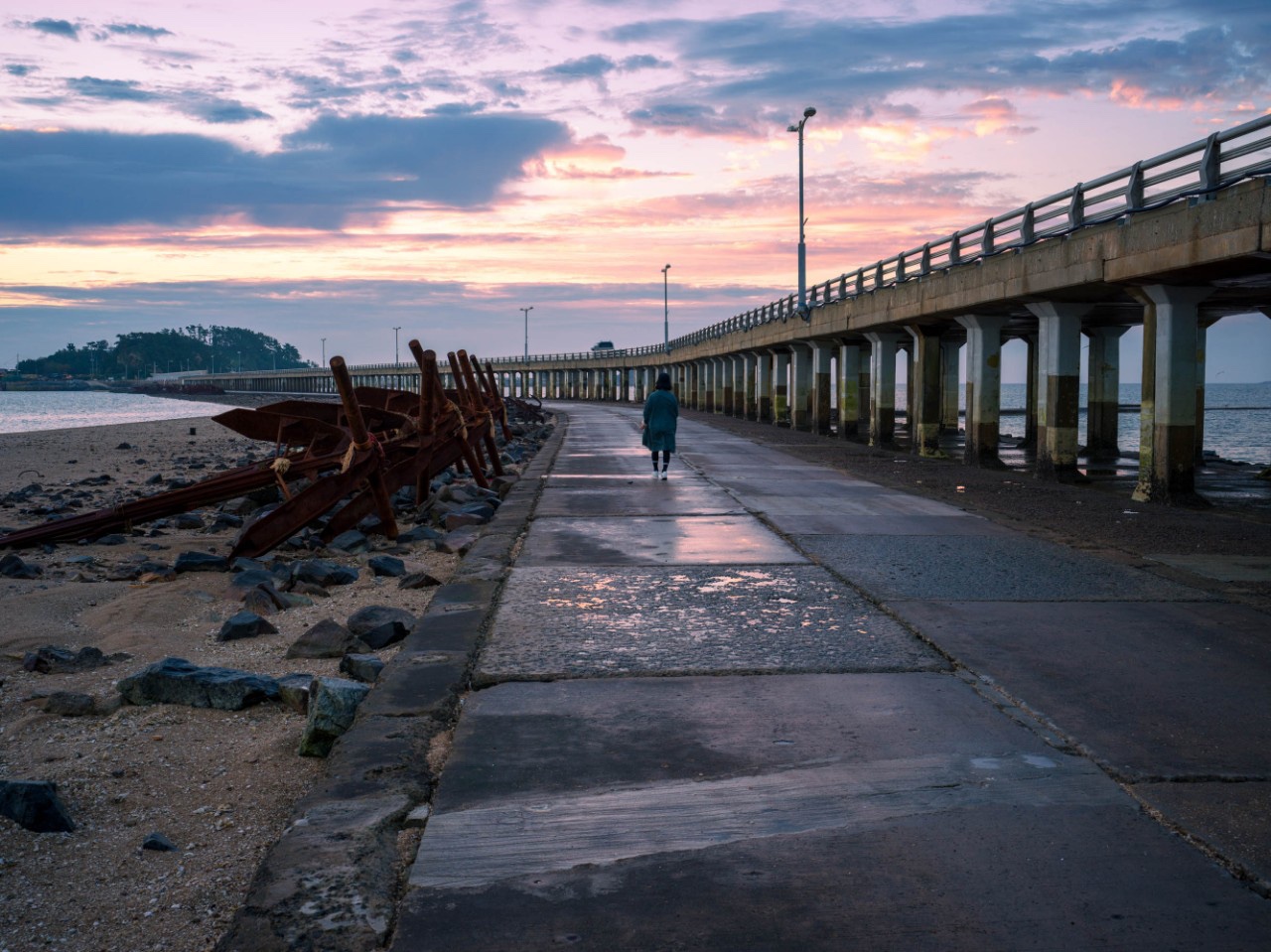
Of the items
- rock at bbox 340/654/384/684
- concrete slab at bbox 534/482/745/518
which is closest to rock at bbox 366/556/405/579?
concrete slab at bbox 534/482/745/518

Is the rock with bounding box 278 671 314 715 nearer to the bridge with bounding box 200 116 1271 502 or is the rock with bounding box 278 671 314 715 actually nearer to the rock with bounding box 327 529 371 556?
the rock with bounding box 327 529 371 556

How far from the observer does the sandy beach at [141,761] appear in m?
3.23

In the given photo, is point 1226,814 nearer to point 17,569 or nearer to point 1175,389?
point 17,569

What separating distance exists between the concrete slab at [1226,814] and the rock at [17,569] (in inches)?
365

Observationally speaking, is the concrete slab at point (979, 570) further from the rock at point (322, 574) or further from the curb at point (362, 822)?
the rock at point (322, 574)

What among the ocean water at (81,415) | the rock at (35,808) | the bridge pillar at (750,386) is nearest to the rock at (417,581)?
the rock at (35,808)

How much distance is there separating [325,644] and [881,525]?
673 centimetres

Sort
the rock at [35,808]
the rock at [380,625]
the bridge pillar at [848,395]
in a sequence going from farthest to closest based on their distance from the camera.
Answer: the bridge pillar at [848,395]
the rock at [380,625]
the rock at [35,808]

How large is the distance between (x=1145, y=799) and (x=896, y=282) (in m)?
25.5

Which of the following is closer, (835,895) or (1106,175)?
(835,895)

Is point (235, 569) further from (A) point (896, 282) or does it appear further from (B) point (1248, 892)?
(A) point (896, 282)

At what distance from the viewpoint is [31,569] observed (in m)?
9.84

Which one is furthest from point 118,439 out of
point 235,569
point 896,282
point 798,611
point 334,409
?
point 798,611

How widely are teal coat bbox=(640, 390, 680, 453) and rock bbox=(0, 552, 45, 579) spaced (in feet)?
29.4
